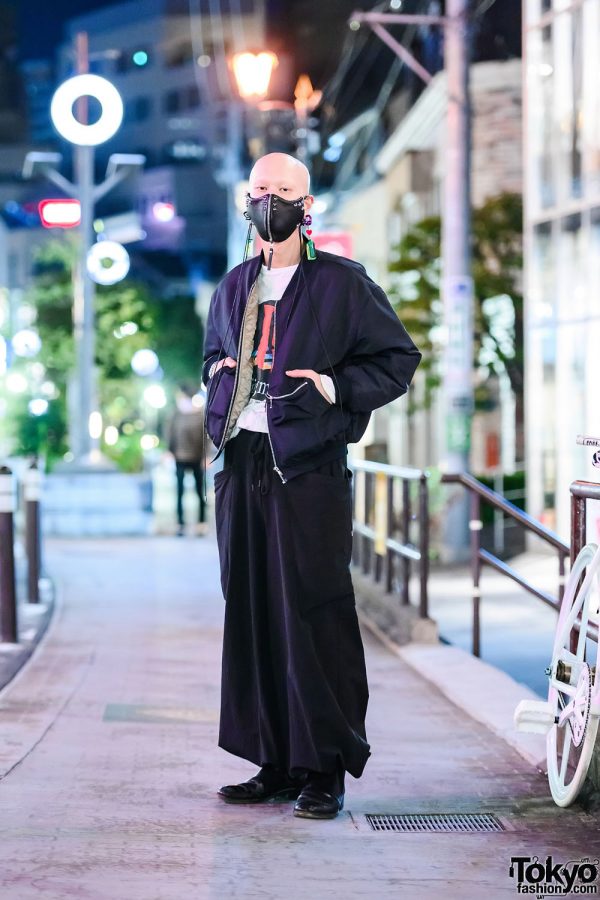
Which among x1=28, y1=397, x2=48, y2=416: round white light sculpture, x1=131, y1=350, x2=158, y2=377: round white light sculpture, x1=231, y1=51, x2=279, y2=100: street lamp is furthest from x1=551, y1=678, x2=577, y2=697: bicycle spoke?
x1=131, y1=350, x2=158, y2=377: round white light sculpture

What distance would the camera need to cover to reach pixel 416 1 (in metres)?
32.3

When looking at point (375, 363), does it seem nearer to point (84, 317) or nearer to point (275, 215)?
point (275, 215)

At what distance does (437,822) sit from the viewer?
4.85m

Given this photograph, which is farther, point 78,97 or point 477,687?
point 78,97

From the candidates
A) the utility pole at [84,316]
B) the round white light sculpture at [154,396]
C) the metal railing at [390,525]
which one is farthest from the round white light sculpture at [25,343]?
the metal railing at [390,525]

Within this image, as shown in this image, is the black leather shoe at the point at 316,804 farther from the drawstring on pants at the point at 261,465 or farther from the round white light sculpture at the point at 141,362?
the round white light sculpture at the point at 141,362

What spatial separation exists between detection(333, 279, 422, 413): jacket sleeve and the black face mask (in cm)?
32

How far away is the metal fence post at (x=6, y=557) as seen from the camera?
8.68 metres

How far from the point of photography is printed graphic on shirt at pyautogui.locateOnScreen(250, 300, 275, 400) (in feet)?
16.2

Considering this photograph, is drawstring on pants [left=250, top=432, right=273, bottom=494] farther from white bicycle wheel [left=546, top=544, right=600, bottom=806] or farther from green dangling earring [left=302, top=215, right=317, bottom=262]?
white bicycle wheel [left=546, top=544, right=600, bottom=806]

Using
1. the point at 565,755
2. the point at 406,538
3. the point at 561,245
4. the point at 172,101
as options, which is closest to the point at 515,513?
the point at 406,538

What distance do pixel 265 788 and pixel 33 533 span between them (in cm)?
643

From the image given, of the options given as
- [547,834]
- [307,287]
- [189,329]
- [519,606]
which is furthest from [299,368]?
[189,329]

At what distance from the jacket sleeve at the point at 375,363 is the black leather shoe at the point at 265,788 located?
48.6 inches
